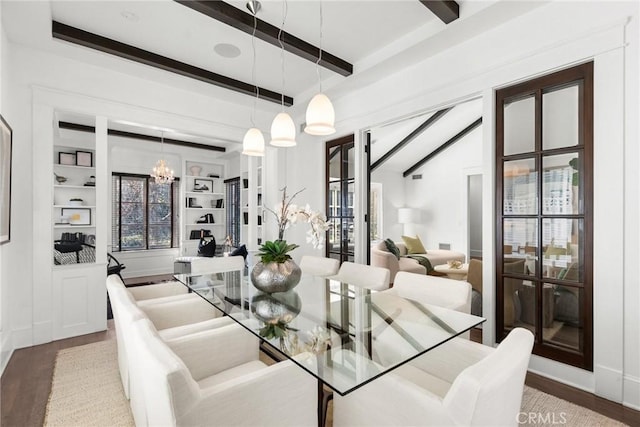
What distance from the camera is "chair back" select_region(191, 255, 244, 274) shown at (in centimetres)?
323

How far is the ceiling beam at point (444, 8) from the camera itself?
2.31 m

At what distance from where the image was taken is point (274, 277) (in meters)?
2.17

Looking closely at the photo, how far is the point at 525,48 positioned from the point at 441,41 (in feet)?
2.23

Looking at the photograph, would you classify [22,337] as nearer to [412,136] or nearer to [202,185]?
[202,185]

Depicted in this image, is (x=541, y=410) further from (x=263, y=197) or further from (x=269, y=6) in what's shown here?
(x=263, y=197)

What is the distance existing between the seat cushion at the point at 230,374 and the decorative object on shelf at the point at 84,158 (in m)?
2.90

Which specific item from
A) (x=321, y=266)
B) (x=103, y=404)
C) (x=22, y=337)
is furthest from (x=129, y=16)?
(x=22, y=337)

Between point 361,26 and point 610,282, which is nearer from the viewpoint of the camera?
point 610,282

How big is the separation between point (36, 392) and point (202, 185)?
535 cm

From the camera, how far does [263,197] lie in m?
4.91

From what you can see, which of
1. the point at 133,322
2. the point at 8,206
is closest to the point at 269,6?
the point at 133,322

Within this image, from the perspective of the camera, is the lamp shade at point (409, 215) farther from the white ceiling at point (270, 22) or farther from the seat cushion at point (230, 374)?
the seat cushion at point (230, 374)

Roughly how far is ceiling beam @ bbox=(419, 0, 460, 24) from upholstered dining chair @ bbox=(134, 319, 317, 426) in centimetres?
256

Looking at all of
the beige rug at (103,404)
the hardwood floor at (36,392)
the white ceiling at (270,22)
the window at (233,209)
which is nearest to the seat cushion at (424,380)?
the beige rug at (103,404)
